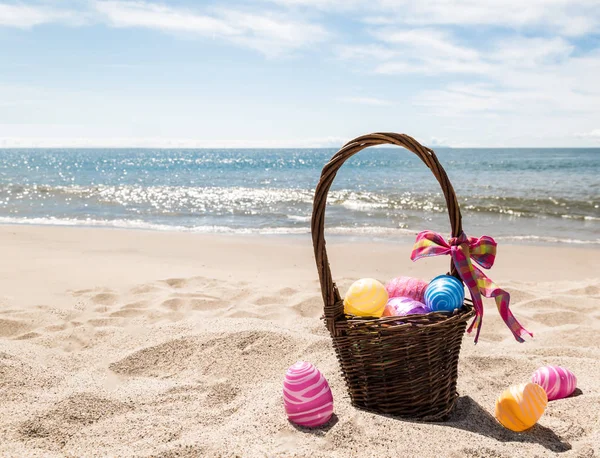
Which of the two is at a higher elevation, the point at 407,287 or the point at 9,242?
Result: the point at 407,287

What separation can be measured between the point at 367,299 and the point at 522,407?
85cm

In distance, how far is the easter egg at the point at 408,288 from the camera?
2.79m

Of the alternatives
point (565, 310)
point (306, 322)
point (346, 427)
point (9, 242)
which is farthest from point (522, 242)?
point (9, 242)

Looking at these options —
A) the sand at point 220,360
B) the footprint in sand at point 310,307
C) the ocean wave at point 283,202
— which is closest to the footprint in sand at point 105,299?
the sand at point 220,360

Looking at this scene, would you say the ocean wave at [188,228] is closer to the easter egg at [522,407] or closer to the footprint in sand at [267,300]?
the footprint in sand at [267,300]

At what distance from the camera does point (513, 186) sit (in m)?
18.9

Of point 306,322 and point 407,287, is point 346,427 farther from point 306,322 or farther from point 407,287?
point 306,322

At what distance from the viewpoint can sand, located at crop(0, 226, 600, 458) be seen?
227cm

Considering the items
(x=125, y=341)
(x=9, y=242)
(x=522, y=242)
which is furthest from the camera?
(x=522, y=242)

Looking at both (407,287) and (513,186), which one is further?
(513,186)

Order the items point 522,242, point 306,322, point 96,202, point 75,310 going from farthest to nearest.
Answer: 1. point 96,202
2. point 522,242
3. point 75,310
4. point 306,322

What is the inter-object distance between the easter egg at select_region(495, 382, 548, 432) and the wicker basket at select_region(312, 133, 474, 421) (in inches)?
10.5

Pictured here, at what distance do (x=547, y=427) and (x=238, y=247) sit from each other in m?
5.70

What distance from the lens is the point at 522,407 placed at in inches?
96.3
